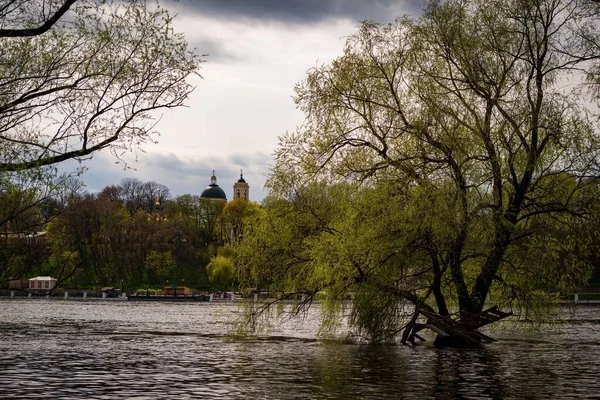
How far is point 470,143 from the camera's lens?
33.2 m

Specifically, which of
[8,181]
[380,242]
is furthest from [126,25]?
[380,242]

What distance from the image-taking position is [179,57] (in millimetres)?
18094

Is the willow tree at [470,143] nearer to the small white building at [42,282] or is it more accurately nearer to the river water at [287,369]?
the river water at [287,369]

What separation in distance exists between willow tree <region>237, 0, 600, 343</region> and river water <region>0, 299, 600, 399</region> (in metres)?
3.93

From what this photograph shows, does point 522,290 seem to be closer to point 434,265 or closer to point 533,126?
point 434,265

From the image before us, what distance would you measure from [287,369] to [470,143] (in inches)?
499

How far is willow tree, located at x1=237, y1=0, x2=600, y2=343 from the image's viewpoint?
32.9 m

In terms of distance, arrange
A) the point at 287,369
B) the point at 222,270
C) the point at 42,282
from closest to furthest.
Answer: the point at 287,369
the point at 222,270
the point at 42,282

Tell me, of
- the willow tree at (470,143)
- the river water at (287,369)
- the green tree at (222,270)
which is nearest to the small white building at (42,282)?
the green tree at (222,270)

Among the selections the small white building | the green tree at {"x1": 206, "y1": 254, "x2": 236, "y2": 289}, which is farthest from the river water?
the small white building

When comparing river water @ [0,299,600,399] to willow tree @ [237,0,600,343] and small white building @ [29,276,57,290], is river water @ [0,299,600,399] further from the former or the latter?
small white building @ [29,276,57,290]

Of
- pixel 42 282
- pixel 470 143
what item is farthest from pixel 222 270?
pixel 470 143

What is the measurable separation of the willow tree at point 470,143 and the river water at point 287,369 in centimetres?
393

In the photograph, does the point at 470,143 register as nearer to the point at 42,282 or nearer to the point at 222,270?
the point at 222,270
